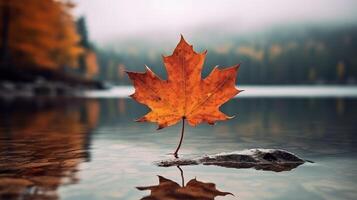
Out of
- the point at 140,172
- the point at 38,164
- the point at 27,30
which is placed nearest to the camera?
the point at 140,172

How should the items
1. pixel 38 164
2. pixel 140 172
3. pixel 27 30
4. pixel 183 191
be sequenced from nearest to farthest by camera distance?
pixel 183 191 → pixel 140 172 → pixel 38 164 → pixel 27 30

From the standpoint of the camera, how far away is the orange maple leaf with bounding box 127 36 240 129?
10.2 feet

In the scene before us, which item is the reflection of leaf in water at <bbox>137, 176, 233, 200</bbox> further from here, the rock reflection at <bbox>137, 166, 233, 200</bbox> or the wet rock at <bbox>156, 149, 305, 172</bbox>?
the wet rock at <bbox>156, 149, 305, 172</bbox>

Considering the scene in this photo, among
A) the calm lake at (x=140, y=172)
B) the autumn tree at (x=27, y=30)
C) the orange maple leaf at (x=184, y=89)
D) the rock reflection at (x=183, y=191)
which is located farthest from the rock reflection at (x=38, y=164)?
the autumn tree at (x=27, y=30)

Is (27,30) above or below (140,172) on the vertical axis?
above

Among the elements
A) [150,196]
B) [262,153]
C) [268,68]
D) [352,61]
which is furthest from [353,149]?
[352,61]

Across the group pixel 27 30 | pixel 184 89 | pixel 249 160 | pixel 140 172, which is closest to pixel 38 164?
pixel 140 172

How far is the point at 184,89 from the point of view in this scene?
3.24 meters

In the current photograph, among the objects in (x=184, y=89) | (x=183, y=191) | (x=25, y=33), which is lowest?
(x=183, y=191)

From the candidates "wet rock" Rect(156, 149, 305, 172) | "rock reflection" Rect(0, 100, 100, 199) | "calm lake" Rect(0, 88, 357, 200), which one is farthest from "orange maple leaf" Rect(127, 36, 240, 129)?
"rock reflection" Rect(0, 100, 100, 199)

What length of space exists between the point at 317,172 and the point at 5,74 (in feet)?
82.0

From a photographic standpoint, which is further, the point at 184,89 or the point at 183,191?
the point at 184,89

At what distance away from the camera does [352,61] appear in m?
140

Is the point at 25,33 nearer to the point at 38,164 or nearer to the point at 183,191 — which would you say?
the point at 38,164
